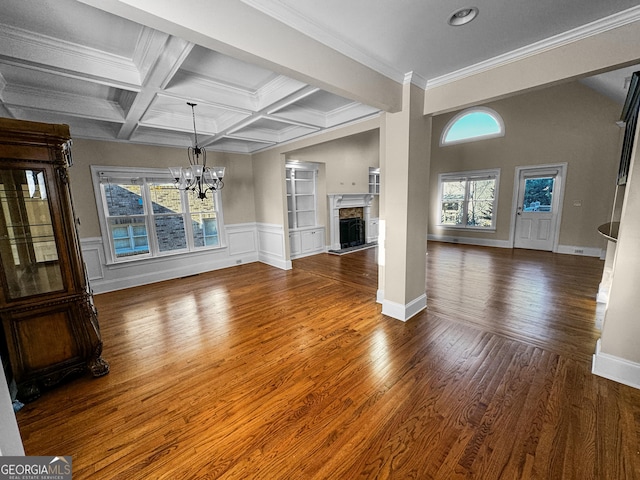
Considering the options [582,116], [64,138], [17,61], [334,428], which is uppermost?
[582,116]

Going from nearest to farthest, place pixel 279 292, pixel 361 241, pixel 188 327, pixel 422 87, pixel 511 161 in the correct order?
pixel 422 87, pixel 188 327, pixel 279 292, pixel 511 161, pixel 361 241

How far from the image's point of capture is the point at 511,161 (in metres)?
6.58

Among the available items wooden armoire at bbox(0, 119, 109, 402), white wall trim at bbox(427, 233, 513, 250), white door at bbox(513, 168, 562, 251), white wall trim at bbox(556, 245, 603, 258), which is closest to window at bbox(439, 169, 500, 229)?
white wall trim at bbox(427, 233, 513, 250)

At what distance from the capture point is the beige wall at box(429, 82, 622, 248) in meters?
5.40

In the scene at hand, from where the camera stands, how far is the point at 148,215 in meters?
4.74

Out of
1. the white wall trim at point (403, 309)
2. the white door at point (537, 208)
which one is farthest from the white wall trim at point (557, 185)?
the white wall trim at point (403, 309)

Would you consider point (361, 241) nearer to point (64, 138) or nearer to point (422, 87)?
point (422, 87)

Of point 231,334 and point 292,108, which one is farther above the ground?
point 292,108

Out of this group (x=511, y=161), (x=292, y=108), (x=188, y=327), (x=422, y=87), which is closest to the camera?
(x=422, y=87)

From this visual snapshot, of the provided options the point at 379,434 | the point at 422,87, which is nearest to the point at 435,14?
the point at 422,87

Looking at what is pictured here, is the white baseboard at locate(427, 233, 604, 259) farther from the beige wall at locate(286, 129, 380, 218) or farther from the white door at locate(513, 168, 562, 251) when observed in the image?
the beige wall at locate(286, 129, 380, 218)

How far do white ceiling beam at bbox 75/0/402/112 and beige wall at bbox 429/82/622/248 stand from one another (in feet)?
20.2

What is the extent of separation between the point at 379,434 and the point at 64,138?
10.4 feet

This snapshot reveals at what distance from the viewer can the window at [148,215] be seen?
4.38 m
